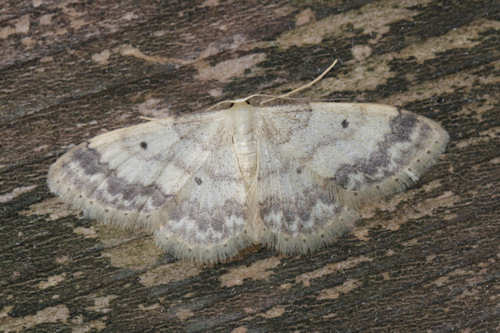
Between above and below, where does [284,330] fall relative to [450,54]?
below

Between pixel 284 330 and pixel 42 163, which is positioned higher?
pixel 42 163

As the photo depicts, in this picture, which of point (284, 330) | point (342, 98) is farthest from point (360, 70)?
point (284, 330)

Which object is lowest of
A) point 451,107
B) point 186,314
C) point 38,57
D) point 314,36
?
point 186,314

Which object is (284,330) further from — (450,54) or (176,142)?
(450,54)

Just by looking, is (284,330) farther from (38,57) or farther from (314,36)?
(38,57)

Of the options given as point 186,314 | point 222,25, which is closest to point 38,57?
point 222,25

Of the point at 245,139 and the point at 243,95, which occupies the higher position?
the point at 243,95

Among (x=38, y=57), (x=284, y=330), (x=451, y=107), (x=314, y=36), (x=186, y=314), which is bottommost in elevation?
(x=284, y=330)
